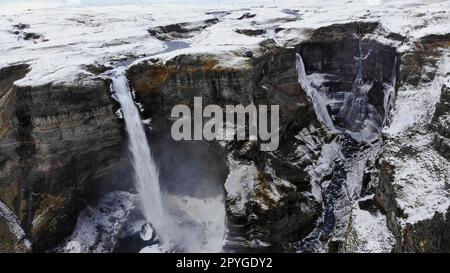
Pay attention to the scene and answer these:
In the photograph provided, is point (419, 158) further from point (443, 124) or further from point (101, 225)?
point (101, 225)

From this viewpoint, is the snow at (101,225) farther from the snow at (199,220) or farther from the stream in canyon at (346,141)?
the stream in canyon at (346,141)

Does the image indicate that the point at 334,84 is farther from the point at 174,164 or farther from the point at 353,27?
the point at 174,164

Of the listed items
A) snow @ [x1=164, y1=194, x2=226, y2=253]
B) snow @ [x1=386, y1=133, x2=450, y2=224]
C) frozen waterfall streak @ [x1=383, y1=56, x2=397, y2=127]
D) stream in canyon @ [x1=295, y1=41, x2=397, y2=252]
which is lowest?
snow @ [x1=164, y1=194, x2=226, y2=253]

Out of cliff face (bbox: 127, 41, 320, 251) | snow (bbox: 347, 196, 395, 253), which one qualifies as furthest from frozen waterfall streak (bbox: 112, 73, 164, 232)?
snow (bbox: 347, 196, 395, 253)

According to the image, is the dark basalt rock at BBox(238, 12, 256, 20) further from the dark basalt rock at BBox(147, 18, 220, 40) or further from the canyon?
the canyon

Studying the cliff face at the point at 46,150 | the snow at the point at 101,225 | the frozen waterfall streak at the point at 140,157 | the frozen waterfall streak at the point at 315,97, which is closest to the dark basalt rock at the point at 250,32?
the frozen waterfall streak at the point at 315,97

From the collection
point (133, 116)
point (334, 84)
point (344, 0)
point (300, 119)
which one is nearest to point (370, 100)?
point (334, 84)

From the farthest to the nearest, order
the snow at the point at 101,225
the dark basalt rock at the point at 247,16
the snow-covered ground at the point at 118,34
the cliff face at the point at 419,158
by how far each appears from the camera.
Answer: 1. the dark basalt rock at the point at 247,16
2. the snow-covered ground at the point at 118,34
3. the snow at the point at 101,225
4. the cliff face at the point at 419,158
